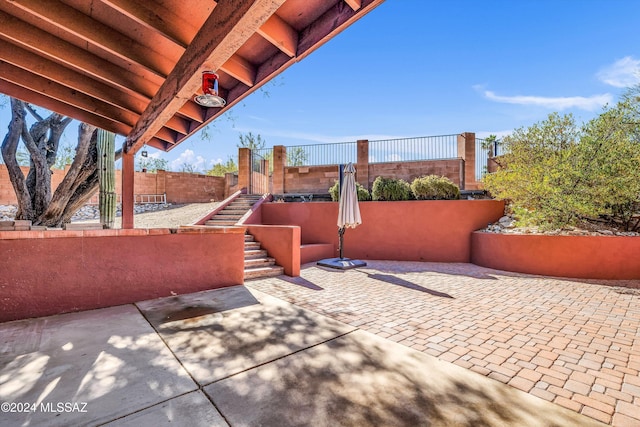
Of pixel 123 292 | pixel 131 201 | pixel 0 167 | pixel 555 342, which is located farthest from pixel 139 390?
pixel 0 167

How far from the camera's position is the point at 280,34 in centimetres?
280

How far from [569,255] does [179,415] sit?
25.2 ft

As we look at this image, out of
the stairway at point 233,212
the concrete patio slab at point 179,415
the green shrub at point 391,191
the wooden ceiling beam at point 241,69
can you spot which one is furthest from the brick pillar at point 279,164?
the concrete patio slab at point 179,415

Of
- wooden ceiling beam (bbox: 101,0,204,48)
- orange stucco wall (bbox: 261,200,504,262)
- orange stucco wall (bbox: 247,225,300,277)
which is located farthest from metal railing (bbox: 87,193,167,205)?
wooden ceiling beam (bbox: 101,0,204,48)

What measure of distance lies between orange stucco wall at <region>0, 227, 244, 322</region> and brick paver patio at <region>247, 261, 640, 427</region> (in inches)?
46.2

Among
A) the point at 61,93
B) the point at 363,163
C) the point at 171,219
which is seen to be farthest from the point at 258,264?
the point at 363,163

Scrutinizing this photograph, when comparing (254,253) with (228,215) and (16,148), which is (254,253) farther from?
(16,148)

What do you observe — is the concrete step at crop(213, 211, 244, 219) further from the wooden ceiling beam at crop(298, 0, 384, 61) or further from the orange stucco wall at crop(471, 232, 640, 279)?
the orange stucco wall at crop(471, 232, 640, 279)

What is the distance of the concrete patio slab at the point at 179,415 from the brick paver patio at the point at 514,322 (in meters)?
1.88

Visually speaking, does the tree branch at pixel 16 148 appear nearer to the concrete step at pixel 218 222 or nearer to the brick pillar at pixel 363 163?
the concrete step at pixel 218 222

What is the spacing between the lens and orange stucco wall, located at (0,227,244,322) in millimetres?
3270

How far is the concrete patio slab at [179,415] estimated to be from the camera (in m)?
1.64

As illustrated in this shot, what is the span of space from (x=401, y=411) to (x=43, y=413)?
223cm

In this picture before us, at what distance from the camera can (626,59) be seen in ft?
26.2
